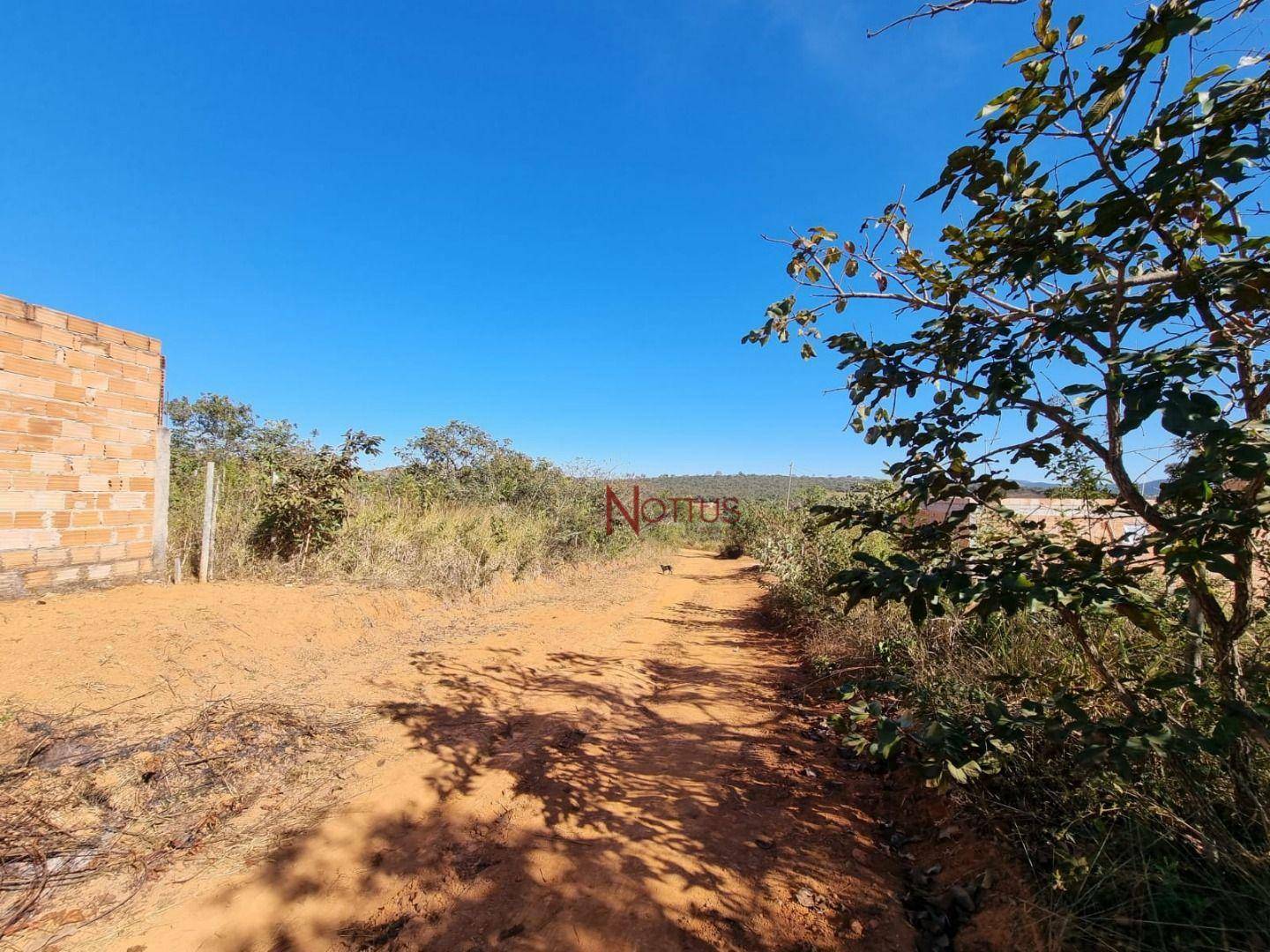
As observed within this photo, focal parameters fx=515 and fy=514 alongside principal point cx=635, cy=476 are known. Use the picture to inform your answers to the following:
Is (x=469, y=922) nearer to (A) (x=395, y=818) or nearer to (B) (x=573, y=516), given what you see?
(A) (x=395, y=818)

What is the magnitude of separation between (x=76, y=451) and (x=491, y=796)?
17.9ft

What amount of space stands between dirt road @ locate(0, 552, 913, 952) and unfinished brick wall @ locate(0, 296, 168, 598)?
0.46m

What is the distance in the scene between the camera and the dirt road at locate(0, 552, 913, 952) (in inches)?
81.1

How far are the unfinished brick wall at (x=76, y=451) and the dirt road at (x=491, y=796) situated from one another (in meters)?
0.46

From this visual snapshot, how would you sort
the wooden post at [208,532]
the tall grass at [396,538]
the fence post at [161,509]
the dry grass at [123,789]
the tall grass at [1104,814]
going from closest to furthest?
the tall grass at [1104,814], the dry grass at [123,789], the fence post at [161,509], the wooden post at [208,532], the tall grass at [396,538]

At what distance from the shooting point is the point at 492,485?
11805mm

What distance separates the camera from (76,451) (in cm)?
501

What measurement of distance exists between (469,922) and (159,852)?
5.20ft

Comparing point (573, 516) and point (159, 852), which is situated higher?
point (573, 516)

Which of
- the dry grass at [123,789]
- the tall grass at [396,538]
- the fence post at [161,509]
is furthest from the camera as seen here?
→ the tall grass at [396,538]

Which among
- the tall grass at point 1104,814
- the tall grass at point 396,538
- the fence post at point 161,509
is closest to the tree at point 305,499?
the tall grass at point 396,538

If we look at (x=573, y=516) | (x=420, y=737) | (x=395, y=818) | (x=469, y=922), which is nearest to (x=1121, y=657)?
(x=469, y=922)

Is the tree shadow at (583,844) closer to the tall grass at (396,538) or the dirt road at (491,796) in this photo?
the dirt road at (491,796)

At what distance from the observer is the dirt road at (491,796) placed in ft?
6.76
